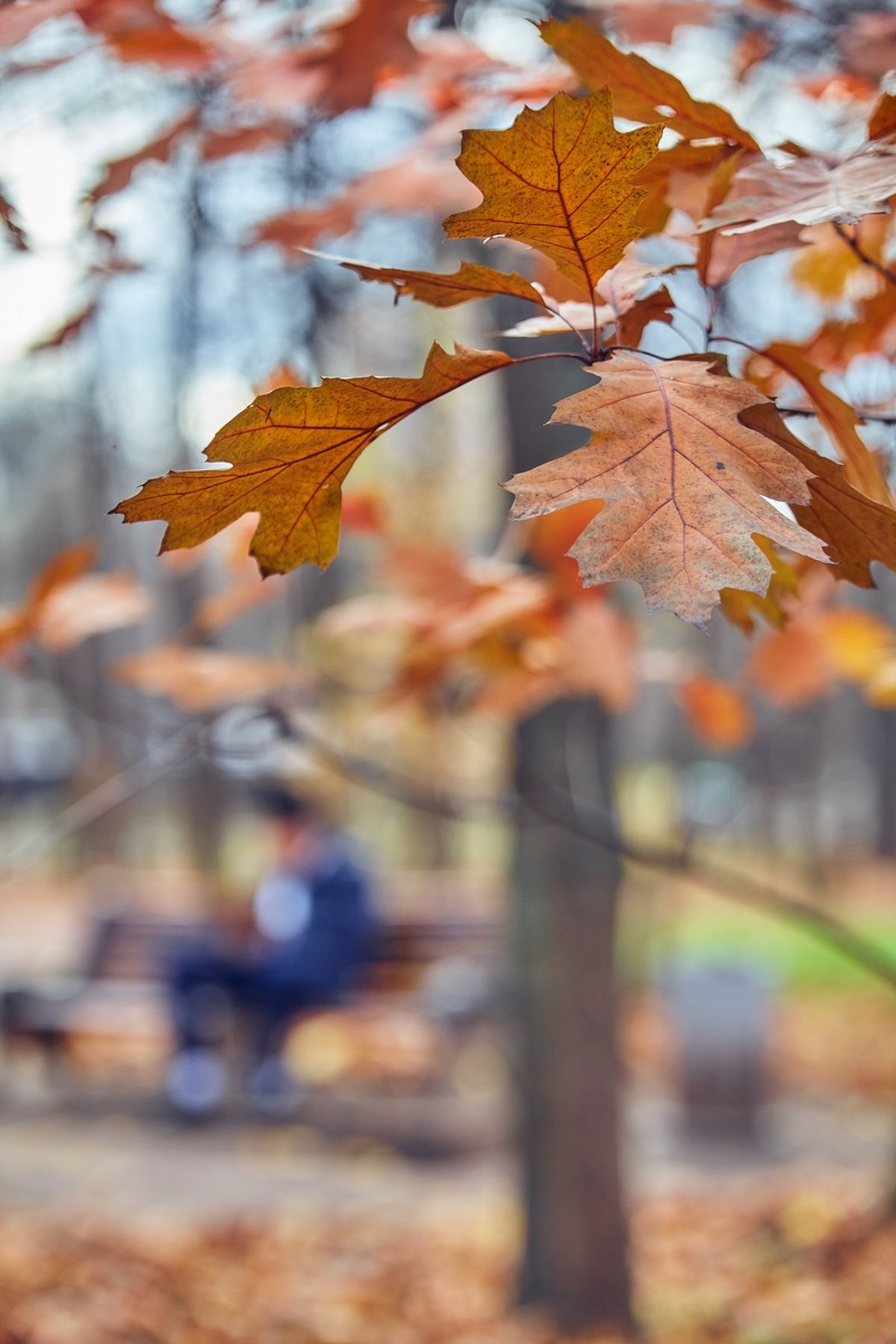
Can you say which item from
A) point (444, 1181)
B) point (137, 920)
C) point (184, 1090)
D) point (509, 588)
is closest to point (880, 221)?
point (509, 588)

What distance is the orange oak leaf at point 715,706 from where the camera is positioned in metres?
2.59

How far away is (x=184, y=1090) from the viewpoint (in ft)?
19.1

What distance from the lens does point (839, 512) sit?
34.8 inches

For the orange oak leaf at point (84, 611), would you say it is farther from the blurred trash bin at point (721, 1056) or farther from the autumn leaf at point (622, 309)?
the blurred trash bin at point (721, 1056)

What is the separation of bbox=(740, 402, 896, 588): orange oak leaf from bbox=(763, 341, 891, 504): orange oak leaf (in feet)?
0.29

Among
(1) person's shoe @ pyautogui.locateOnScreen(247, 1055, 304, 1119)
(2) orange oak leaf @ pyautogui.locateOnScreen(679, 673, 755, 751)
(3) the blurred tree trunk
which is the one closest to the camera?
(2) orange oak leaf @ pyautogui.locateOnScreen(679, 673, 755, 751)

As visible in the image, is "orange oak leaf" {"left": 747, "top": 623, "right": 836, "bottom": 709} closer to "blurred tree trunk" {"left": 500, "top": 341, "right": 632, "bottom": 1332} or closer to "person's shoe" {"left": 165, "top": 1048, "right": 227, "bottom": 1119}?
"blurred tree trunk" {"left": 500, "top": 341, "right": 632, "bottom": 1332}

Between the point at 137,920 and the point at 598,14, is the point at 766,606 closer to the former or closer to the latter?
the point at 598,14

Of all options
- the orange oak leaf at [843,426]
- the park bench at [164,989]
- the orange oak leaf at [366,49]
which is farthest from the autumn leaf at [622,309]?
the park bench at [164,989]

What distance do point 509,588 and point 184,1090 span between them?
472cm

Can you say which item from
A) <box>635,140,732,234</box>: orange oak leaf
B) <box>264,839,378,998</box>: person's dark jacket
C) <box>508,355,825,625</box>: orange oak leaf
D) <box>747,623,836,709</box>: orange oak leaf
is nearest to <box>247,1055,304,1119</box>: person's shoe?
<box>264,839,378,998</box>: person's dark jacket

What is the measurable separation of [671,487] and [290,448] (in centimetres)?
27

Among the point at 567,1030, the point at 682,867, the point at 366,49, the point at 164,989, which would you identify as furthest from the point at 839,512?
the point at 164,989

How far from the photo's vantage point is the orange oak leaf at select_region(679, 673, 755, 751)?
259 cm
